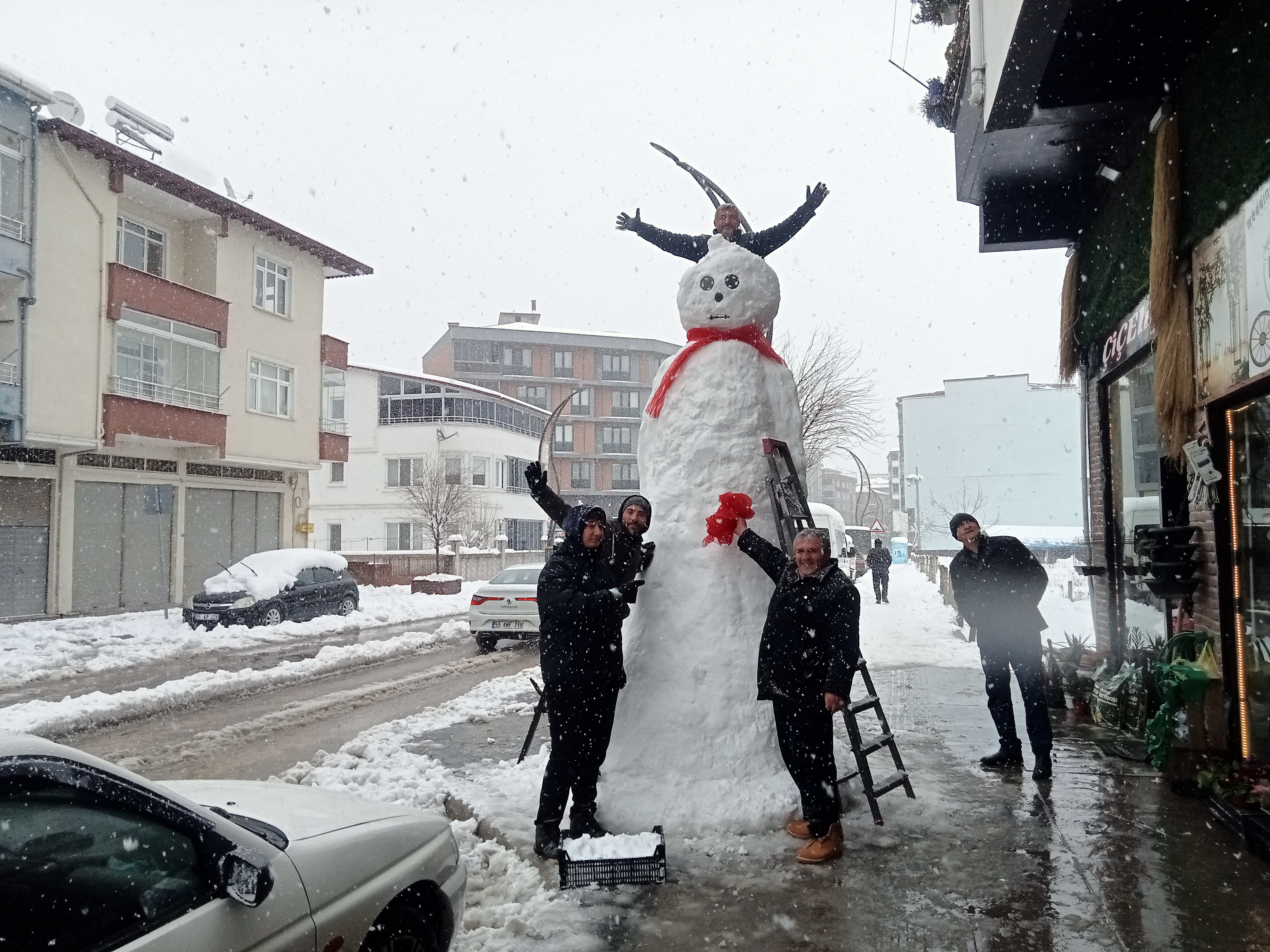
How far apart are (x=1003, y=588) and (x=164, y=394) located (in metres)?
20.3

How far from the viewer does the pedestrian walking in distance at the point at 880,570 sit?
70.2ft

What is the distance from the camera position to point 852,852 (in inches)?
179

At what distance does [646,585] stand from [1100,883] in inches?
108

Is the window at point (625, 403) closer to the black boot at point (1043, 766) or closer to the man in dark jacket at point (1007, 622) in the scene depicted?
the man in dark jacket at point (1007, 622)

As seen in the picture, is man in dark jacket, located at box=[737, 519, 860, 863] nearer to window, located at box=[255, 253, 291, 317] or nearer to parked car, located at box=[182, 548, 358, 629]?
parked car, located at box=[182, 548, 358, 629]

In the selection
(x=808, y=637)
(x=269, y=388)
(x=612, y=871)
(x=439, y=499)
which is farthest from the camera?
(x=439, y=499)

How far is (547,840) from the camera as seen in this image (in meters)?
4.50

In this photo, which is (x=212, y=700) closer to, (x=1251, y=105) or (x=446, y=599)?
(x=1251, y=105)

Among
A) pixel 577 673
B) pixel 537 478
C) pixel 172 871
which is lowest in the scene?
pixel 172 871

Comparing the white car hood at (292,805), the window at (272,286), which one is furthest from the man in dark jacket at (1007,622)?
the window at (272,286)

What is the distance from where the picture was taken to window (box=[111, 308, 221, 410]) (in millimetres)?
19625

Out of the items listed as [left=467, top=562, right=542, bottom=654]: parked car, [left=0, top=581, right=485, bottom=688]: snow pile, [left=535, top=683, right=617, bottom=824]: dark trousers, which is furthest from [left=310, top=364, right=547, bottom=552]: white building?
[left=535, top=683, right=617, bottom=824]: dark trousers

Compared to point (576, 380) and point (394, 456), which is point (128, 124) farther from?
point (576, 380)

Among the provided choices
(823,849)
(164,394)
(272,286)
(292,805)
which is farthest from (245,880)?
(272,286)
